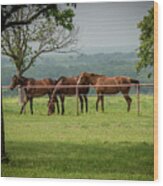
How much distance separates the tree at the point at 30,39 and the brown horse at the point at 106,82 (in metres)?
0.33

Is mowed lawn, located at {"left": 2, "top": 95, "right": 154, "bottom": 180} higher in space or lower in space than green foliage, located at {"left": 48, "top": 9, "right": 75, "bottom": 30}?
lower

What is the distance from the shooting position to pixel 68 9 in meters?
9.31

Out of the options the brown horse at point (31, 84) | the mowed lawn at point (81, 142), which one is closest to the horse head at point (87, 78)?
the mowed lawn at point (81, 142)

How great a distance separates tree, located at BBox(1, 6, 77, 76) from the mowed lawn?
1.42 feet

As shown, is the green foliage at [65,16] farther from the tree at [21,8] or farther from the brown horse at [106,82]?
the brown horse at [106,82]

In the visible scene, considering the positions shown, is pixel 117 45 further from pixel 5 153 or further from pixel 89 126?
pixel 5 153

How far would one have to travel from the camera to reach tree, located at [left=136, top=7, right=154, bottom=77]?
892 cm

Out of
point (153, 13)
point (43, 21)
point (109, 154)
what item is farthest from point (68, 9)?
point (109, 154)

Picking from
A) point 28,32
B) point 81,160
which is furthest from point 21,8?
point 81,160

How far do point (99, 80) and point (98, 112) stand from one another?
32cm

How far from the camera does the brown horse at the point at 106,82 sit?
364 inches

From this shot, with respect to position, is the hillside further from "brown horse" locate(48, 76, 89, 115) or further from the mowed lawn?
the mowed lawn

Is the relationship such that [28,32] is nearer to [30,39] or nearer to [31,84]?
[30,39]

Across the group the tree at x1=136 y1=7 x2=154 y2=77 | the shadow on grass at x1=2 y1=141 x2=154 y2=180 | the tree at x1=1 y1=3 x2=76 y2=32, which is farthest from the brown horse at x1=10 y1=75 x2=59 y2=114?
the tree at x1=136 y1=7 x2=154 y2=77
